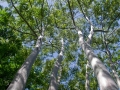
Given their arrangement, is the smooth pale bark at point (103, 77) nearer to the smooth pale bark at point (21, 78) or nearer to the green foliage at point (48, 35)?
the smooth pale bark at point (21, 78)

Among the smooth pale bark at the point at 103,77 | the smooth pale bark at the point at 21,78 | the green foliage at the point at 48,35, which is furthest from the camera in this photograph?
the green foliage at the point at 48,35

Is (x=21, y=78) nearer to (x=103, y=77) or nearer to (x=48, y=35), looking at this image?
(x=103, y=77)

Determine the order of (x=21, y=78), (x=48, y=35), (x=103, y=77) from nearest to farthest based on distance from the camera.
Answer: (x=103, y=77) → (x=21, y=78) → (x=48, y=35)

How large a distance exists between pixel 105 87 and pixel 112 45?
46.5 ft

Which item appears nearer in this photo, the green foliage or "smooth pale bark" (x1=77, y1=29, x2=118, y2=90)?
"smooth pale bark" (x1=77, y1=29, x2=118, y2=90)

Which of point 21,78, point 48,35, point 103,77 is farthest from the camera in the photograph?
point 48,35

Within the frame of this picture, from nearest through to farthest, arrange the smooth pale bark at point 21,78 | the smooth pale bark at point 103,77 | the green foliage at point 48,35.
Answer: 1. the smooth pale bark at point 103,77
2. the smooth pale bark at point 21,78
3. the green foliage at point 48,35

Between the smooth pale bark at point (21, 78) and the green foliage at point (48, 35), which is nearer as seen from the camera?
the smooth pale bark at point (21, 78)

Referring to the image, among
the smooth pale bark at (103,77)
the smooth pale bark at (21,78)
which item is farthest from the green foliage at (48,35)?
the smooth pale bark at (103,77)

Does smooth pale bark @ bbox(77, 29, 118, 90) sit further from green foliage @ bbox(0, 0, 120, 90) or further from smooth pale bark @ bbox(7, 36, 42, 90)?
green foliage @ bbox(0, 0, 120, 90)

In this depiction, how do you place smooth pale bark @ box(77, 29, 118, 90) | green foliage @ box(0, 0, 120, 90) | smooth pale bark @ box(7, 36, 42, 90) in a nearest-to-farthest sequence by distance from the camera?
smooth pale bark @ box(77, 29, 118, 90) < smooth pale bark @ box(7, 36, 42, 90) < green foliage @ box(0, 0, 120, 90)

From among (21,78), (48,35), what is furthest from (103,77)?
(48,35)

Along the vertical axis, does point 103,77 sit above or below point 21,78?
above

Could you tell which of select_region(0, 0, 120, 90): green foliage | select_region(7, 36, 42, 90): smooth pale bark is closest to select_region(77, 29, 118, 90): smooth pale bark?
select_region(7, 36, 42, 90): smooth pale bark
